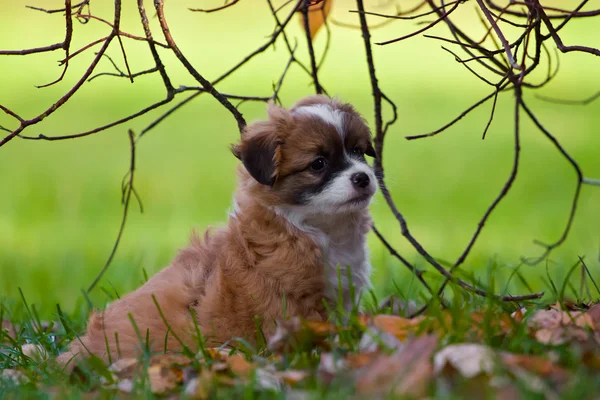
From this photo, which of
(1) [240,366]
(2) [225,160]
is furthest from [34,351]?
(2) [225,160]

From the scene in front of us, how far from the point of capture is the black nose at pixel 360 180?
12.7 ft

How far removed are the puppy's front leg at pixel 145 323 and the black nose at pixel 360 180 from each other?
0.90 meters

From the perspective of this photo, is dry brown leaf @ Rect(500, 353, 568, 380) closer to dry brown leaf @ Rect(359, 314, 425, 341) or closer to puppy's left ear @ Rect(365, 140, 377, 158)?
dry brown leaf @ Rect(359, 314, 425, 341)

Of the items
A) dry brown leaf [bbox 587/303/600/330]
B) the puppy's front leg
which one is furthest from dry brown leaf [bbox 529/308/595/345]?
the puppy's front leg

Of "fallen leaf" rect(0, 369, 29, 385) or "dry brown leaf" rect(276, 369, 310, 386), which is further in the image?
"fallen leaf" rect(0, 369, 29, 385)

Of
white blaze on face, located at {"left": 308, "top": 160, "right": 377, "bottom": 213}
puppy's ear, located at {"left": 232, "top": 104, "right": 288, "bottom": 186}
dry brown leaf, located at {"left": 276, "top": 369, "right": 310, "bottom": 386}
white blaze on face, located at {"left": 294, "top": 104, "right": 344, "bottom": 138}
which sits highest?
white blaze on face, located at {"left": 294, "top": 104, "right": 344, "bottom": 138}

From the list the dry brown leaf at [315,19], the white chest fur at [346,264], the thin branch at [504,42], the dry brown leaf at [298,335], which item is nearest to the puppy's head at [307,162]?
the white chest fur at [346,264]

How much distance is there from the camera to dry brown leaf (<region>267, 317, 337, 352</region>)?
3197 millimetres

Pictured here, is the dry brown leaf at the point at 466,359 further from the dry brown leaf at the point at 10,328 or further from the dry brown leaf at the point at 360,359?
the dry brown leaf at the point at 10,328

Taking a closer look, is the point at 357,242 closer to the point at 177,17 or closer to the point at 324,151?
the point at 324,151

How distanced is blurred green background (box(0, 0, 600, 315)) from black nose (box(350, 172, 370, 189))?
4.82 feet

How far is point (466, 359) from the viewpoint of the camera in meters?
2.70

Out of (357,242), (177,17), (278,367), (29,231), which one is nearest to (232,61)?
(177,17)

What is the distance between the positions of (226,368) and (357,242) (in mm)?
1272
